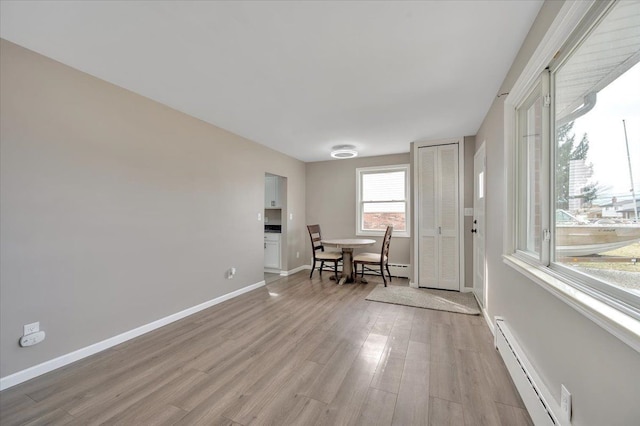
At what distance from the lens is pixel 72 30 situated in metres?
1.77

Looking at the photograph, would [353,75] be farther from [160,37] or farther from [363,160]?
[363,160]

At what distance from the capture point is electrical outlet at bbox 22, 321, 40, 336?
1907 millimetres

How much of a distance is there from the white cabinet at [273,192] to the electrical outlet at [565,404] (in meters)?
4.78

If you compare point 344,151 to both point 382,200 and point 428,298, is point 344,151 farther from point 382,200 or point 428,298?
point 428,298

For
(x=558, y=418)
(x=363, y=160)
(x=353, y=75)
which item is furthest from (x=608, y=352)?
(x=363, y=160)

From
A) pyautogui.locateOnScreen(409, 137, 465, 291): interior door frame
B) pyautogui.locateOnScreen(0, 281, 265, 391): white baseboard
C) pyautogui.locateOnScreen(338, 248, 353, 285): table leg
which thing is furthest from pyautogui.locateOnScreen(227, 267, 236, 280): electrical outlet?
pyautogui.locateOnScreen(409, 137, 465, 291): interior door frame

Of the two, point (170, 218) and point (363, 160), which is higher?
point (363, 160)

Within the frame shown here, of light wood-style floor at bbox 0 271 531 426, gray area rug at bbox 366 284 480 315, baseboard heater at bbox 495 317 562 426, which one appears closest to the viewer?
baseboard heater at bbox 495 317 562 426

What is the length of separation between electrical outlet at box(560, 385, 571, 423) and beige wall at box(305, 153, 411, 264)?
3.95 m

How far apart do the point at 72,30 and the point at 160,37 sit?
1.88 ft

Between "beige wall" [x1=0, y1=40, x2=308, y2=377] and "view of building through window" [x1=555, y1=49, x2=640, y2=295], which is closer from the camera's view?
"view of building through window" [x1=555, y1=49, x2=640, y2=295]

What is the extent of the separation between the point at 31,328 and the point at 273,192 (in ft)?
13.3

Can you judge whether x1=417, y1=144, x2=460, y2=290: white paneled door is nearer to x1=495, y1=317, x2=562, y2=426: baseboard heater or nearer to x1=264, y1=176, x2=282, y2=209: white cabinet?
x1=495, y1=317, x2=562, y2=426: baseboard heater

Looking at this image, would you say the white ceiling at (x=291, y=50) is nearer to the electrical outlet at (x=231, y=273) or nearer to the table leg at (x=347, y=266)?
the electrical outlet at (x=231, y=273)
